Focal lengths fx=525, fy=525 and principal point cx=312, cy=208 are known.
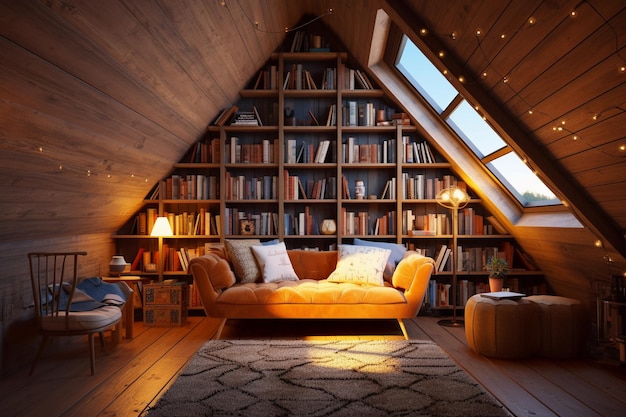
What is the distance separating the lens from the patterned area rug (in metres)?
2.73

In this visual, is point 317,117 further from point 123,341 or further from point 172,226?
point 123,341

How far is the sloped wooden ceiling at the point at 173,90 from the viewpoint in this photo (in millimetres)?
2420

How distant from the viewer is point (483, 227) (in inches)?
224

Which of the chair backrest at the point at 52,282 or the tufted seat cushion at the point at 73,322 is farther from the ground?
the chair backrest at the point at 52,282

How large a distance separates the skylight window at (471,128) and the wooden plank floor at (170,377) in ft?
4.64

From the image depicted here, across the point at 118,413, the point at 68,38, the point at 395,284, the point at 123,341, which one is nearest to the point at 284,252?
the point at 395,284

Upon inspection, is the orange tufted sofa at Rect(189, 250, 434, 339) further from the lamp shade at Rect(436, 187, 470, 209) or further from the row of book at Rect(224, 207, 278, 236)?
the row of book at Rect(224, 207, 278, 236)

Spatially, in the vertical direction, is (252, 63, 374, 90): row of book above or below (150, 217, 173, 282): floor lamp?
above

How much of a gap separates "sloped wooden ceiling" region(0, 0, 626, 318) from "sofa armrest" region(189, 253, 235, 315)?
1046 millimetres

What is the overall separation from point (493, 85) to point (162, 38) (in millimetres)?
2129

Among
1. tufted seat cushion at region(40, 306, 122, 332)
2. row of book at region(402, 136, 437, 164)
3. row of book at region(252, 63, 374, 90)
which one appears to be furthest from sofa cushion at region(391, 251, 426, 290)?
tufted seat cushion at region(40, 306, 122, 332)

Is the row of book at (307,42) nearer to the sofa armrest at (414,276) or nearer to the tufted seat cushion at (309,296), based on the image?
the sofa armrest at (414,276)

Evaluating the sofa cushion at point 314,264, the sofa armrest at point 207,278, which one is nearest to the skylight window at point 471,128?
the sofa cushion at point 314,264

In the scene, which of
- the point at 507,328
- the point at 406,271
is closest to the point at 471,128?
the point at 406,271
